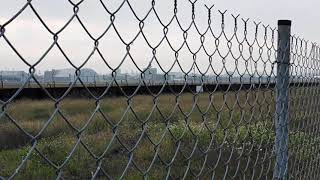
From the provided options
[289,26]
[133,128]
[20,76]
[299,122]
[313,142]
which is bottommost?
[133,128]

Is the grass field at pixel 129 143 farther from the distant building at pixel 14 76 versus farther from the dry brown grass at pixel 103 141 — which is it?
the distant building at pixel 14 76

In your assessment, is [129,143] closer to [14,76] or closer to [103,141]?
[103,141]

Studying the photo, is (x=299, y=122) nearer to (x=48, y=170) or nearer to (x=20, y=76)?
(x=20, y=76)

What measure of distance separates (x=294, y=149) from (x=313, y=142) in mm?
596

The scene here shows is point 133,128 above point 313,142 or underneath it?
underneath

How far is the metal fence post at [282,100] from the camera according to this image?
9.35 feet

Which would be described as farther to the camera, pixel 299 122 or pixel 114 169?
pixel 114 169

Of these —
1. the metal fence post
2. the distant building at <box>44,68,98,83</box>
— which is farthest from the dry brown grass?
the distant building at <box>44,68,98,83</box>

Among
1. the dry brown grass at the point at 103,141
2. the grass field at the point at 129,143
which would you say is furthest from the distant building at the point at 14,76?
the dry brown grass at the point at 103,141

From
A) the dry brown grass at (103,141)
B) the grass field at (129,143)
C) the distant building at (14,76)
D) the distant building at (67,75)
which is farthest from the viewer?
the dry brown grass at (103,141)

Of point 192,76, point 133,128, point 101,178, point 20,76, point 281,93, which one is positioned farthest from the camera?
point 133,128

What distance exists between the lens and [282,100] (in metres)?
2.87

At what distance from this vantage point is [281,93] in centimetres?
287

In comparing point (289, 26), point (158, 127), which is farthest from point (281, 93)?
point (158, 127)
